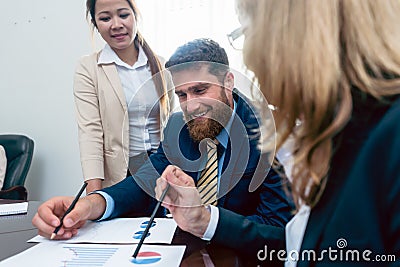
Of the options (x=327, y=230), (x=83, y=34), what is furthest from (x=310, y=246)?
(x=83, y=34)

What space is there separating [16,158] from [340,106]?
8.54 feet

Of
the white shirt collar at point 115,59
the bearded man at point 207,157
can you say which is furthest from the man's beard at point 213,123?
the white shirt collar at point 115,59

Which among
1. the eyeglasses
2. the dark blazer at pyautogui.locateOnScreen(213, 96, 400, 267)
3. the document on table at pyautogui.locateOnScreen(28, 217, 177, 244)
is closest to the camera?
the dark blazer at pyautogui.locateOnScreen(213, 96, 400, 267)

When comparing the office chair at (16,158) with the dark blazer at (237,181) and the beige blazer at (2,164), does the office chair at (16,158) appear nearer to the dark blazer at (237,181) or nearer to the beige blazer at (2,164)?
the beige blazer at (2,164)

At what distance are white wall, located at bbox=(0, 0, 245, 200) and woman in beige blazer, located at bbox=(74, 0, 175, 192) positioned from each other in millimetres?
997

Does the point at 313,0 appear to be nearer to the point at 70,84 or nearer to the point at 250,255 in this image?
the point at 250,255

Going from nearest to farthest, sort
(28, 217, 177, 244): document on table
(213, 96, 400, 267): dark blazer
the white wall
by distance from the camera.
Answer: (213, 96, 400, 267): dark blazer, (28, 217, 177, 244): document on table, the white wall

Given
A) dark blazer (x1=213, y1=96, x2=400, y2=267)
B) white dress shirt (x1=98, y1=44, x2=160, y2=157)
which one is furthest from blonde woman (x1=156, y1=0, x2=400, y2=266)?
white dress shirt (x1=98, y1=44, x2=160, y2=157)

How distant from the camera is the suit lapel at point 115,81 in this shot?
1837mm

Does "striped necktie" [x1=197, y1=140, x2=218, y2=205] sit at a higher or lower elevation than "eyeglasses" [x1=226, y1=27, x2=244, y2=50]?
lower

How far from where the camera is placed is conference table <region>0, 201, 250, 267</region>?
2.65ft

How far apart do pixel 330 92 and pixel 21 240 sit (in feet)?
2.61

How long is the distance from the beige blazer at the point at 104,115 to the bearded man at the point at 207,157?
31 cm

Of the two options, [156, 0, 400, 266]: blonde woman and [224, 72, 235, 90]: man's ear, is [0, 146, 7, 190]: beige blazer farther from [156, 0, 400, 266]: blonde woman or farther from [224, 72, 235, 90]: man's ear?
[156, 0, 400, 266]: blonde woman
